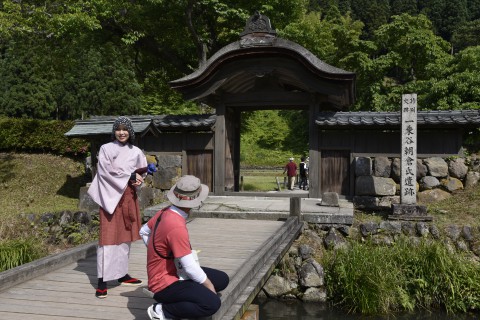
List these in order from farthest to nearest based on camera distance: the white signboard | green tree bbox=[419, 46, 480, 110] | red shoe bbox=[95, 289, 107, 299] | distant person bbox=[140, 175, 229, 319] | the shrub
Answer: green tree bbox=[419, 46, 480, 110], the white signboard, the shrub, red shoe bbox=[95, 289, 107, 299], distant person bbox=[140, 175, 229, 319]

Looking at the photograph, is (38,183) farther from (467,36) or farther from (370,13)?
(370,13)

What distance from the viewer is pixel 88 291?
16.3 ft

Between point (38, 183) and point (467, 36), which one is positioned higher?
point (467, 36)

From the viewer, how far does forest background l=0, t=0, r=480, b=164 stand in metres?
17.0

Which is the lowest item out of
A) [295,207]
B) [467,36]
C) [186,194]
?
[295,207]

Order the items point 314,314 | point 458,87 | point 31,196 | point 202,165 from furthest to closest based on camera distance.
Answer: point 458,87, point 31,196, point 202,165, point 314,314

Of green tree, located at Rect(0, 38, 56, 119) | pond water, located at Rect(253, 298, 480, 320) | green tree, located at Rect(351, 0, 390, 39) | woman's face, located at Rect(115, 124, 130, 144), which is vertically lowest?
pond water, located at Rect(253, 298, 480, 320)

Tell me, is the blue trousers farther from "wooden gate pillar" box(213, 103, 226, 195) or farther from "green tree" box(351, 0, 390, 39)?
"green tree" box(351, 0, 390, 39)

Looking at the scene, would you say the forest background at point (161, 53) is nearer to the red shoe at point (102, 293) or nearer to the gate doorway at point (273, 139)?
the gate doorway at point (273, 139)

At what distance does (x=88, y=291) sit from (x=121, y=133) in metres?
1.88

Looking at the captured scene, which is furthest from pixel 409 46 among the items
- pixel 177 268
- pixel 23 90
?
pixel 23 90

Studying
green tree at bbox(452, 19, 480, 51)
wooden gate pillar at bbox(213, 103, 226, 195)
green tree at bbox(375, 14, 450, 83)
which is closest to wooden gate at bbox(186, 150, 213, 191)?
wooden gate pillar at bbox(213, 103, 226, 195)

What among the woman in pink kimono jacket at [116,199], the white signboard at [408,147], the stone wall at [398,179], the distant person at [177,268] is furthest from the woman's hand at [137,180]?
the stone wall at [398,179]

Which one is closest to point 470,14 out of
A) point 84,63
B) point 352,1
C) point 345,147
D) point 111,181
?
point 352,1
